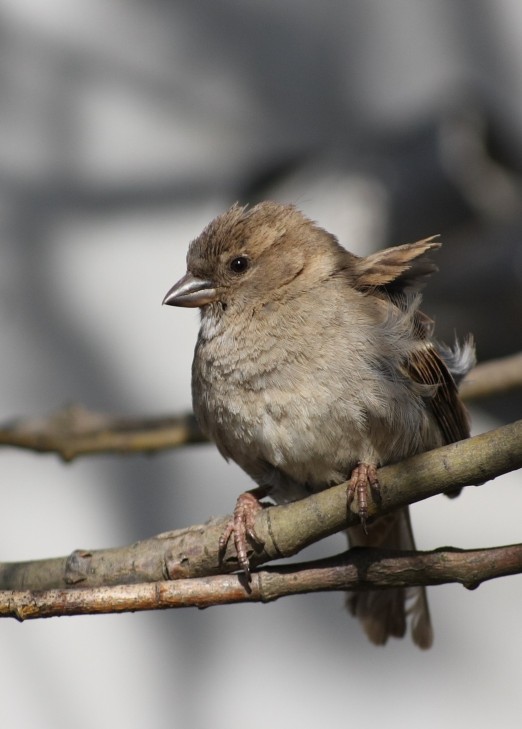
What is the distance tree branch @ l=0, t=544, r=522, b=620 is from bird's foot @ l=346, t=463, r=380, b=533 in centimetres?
14

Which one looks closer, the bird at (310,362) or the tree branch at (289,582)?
the tree branch at (289,582)

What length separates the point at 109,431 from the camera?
404 cm

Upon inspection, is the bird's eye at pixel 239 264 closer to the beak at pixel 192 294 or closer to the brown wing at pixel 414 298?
the beak at pixel 192 294

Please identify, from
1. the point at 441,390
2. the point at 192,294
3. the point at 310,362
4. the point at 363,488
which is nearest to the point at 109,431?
the point at 192,294

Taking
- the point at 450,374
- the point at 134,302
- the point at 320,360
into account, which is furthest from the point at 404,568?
the point at 134,302

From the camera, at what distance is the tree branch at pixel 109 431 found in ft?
13.0

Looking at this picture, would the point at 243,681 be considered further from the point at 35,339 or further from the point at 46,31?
the point at 46,31

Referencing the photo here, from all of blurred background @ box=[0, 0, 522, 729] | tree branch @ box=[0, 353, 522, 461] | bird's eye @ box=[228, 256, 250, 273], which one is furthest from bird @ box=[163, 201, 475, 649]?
blurred background @ box=[0, 0, 522, 729]

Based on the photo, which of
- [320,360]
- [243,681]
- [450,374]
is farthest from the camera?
[243,681]

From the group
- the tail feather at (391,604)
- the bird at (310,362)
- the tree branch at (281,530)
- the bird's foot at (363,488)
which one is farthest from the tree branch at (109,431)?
the bird's foot at (363,488)

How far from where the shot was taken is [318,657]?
16.7 ft

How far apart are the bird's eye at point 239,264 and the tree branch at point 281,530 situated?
0.89 meters

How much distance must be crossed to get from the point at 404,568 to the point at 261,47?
3537 mm

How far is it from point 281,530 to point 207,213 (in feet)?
9.45
